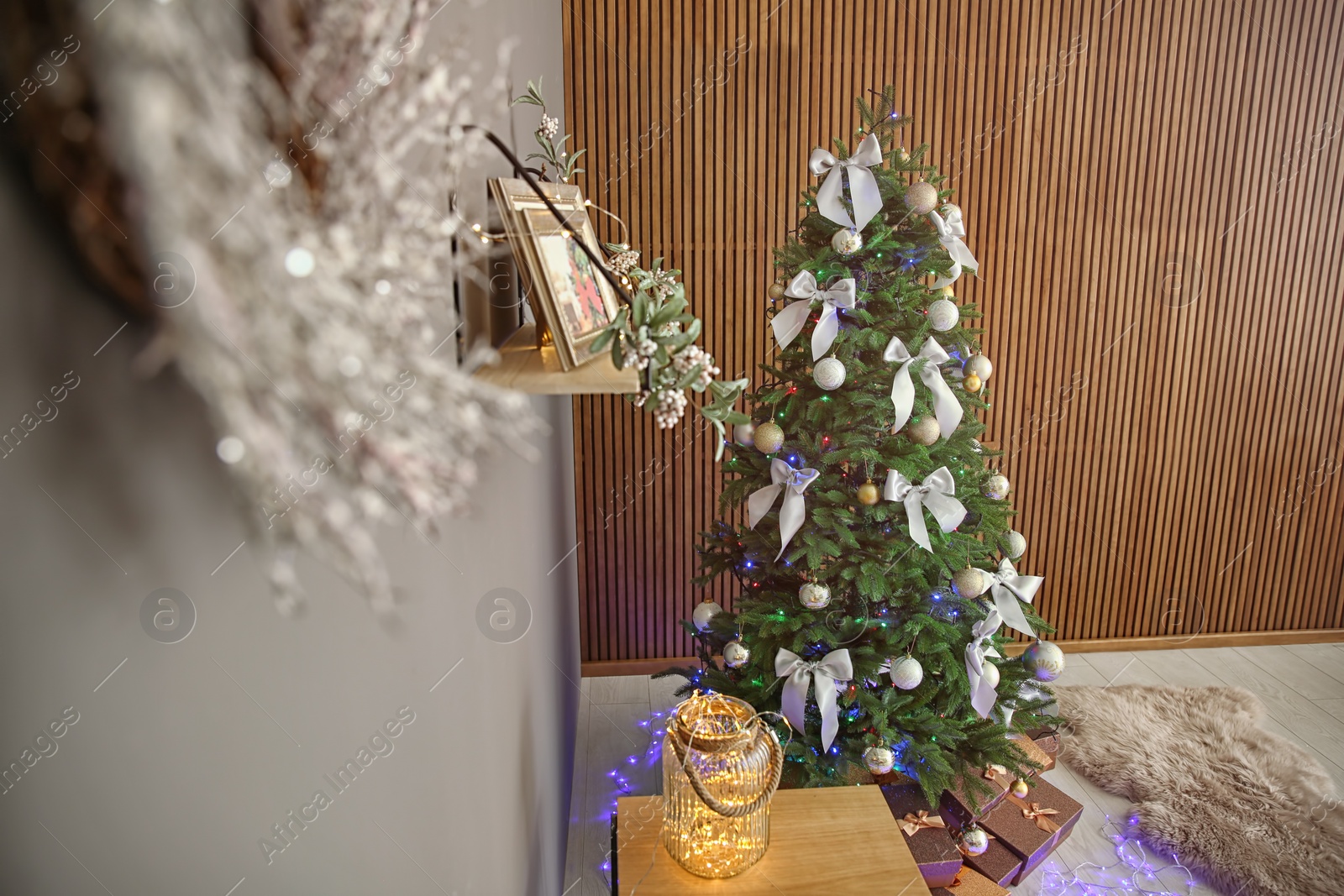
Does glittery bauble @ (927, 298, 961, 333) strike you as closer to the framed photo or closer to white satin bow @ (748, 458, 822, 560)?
white satin bow @ (748, 458, 822, 560)

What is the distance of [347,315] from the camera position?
1.57 feet

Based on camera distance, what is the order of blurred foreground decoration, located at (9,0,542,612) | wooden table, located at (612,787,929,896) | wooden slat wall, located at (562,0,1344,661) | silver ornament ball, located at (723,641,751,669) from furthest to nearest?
wooden slat wall, located at (562,0,1344,661) → silver ornament ball, located at (723,641,751,669) → wooden table, located at (612,787,929,896) → blurred foreground decoration, located at (9,0,542,612)

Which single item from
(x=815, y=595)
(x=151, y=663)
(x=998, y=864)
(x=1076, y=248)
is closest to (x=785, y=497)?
Answer: (x=815, y=595)

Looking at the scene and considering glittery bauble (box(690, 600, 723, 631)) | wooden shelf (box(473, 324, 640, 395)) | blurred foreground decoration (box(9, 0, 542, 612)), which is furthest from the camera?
glittery bauble (box(690, 600, 723, 631))

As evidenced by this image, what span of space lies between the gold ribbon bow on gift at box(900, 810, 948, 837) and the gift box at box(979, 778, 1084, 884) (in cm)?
20

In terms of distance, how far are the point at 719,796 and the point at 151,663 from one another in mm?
1374

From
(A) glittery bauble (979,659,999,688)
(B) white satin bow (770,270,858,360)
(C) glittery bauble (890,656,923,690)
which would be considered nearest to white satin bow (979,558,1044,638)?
(A) glittery bauble (979,659,999,688)

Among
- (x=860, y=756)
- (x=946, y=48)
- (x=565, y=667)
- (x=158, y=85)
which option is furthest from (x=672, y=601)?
(x=158, y=85)

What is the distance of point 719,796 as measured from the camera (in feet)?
5.30

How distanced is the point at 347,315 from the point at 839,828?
A: 1.61 metres

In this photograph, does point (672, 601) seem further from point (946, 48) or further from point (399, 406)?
point (399, 406)

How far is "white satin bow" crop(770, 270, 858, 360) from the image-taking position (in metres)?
2.09

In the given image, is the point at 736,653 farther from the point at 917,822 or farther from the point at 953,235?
the point at 953,235

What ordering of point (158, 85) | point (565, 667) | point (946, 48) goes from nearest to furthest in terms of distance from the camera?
1. point (158, 85)
2. point (565, 667)
3. point (946, 48)
